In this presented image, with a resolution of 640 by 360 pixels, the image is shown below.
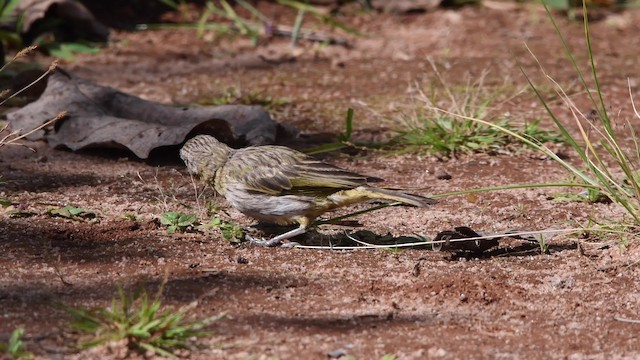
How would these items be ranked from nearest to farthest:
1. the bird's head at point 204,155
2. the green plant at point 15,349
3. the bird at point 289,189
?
the green plant at point 15,349, the bird at point 289,189, the bird's head at point 204,155

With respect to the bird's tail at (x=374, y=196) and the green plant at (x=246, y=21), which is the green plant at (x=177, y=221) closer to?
the bird's tail at (x=374, y=196)

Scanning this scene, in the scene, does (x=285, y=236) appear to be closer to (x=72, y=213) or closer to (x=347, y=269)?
(x=347, y=269)

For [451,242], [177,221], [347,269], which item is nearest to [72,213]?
[177,221]

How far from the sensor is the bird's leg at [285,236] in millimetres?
5238

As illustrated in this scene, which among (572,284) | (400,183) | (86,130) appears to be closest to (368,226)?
(400,183)

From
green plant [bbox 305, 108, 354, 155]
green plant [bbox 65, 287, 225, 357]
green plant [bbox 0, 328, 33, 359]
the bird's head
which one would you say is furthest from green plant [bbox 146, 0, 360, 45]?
green plant [bbox 0, 328, 33, 359]

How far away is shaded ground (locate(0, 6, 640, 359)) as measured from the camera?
4.12m

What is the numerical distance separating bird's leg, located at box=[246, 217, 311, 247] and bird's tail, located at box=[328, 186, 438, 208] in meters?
0.19

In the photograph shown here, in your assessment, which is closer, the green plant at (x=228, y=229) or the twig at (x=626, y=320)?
the twig at (x=626, y=320)

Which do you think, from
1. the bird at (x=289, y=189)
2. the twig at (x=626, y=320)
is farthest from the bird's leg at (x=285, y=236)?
the twig at (x=626, y=320)

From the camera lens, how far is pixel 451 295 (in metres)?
4.61

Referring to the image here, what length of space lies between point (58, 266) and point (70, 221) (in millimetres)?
693

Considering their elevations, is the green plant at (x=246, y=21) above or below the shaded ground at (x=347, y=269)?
below

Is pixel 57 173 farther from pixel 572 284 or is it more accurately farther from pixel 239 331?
pixel 572 284
